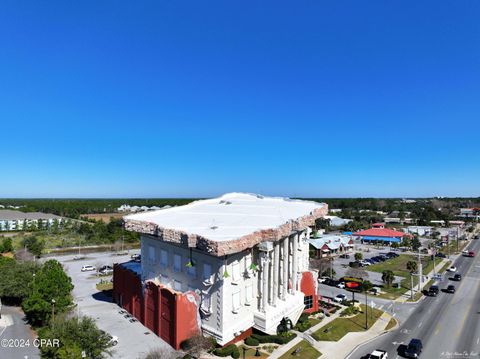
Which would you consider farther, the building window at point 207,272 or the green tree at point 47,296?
the green tree at point 47,296

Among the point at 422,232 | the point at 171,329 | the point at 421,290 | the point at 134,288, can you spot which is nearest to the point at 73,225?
the point at 134,288

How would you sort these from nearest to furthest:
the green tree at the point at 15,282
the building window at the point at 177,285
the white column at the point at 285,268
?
the building window at the point at 177,285 < the white column at the point at 285,268 < the green tree at the point at 15,282

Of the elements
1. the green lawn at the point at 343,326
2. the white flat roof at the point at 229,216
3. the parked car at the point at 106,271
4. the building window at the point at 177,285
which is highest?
the white flat roof at the point at 229,216

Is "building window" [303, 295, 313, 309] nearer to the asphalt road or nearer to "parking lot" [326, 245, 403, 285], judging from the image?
the asphalt road

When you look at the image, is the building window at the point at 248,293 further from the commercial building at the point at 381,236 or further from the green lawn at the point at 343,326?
the commercial building at the point at 381,236

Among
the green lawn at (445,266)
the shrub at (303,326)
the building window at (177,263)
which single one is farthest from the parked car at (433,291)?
the building window at (177,263)

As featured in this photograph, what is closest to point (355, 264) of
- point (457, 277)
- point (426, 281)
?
point (426, 281)
